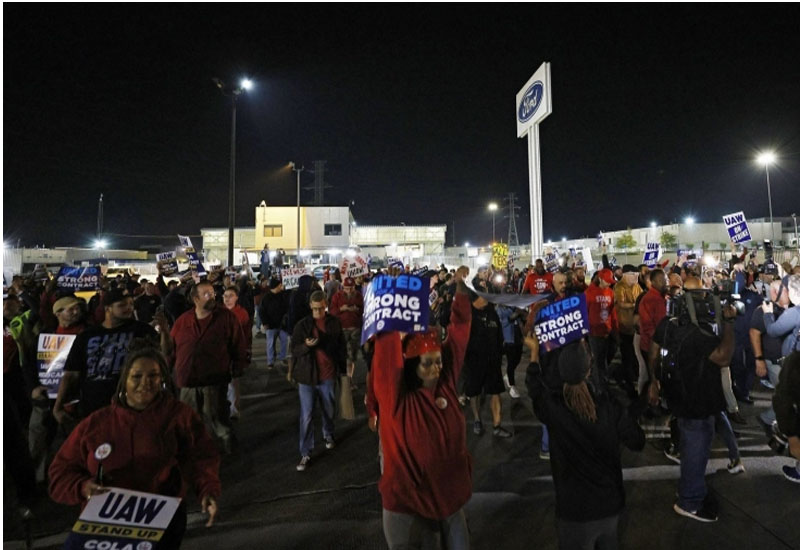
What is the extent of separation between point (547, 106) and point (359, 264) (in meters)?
12.9

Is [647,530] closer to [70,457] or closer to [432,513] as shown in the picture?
[432,513]

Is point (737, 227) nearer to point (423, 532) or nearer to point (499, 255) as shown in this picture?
point (499, 255)

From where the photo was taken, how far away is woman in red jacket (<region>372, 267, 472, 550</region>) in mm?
2713

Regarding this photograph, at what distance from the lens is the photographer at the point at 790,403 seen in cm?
307

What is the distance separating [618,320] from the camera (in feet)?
26.8

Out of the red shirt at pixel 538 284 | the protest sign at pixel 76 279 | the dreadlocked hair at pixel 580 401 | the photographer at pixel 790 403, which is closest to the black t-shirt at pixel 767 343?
the photographer at pixel 790 403

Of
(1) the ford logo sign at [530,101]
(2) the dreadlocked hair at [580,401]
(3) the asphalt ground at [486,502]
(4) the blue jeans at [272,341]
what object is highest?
(1) the ford logo sign at [530,101]

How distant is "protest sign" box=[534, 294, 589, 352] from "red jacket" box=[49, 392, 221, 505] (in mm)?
2499

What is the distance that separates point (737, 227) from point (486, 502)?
13968 mm

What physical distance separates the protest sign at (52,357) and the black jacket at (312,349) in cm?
233

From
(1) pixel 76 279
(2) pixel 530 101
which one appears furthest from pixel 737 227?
(1) pixel 76 279

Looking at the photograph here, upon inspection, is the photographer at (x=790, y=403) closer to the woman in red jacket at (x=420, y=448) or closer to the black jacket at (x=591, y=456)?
the black jacket at (x=591, y=456)

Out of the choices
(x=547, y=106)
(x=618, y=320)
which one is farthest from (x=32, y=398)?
(x=547, y=106)

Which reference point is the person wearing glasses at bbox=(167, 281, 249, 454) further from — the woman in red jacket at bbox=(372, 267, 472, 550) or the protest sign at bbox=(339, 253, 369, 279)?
the protest sign at bbox=(339, 253, 369, 279)
